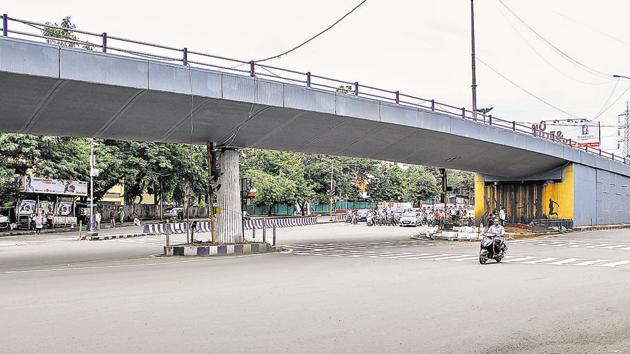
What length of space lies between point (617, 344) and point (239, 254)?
57.6 feet

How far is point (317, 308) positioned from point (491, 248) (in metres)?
10.3

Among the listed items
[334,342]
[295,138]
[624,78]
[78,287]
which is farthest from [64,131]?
[624,78]

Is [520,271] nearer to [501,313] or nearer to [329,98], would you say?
[501,313]

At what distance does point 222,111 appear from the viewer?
22.2 metres

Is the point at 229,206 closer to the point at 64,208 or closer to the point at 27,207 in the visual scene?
the point at 27,207

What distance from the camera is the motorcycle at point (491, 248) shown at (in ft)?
60.1

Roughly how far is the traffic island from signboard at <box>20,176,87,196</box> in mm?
22532

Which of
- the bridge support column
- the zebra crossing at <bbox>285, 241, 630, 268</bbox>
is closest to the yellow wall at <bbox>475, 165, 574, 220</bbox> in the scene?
the zebra crossing at <bbox>285, 241, 630, 268</bbox>

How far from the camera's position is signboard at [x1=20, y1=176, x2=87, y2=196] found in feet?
132

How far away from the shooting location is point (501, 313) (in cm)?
933

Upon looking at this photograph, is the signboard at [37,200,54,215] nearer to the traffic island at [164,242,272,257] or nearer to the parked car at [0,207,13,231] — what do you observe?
the parked car at [0,207,13,231]

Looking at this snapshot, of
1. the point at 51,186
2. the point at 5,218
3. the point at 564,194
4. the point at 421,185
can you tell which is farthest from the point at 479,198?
the point at 421,185

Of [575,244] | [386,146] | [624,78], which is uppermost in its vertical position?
[624,78]

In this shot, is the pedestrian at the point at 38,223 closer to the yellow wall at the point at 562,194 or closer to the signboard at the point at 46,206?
the signboard at the point at 46,206
